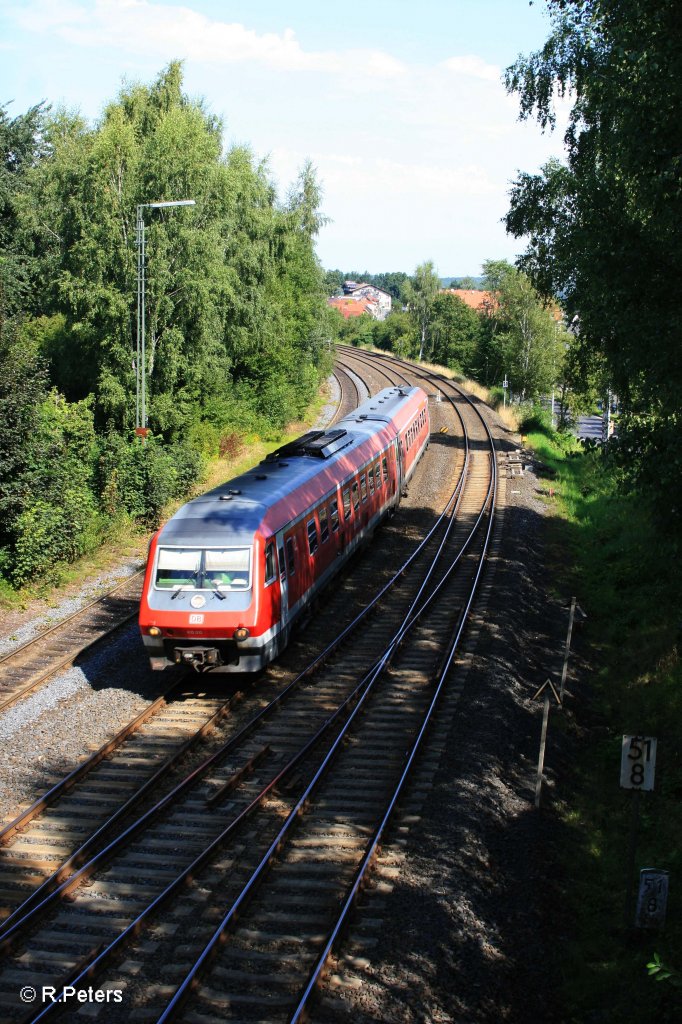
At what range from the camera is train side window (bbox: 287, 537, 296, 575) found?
53.3 feet

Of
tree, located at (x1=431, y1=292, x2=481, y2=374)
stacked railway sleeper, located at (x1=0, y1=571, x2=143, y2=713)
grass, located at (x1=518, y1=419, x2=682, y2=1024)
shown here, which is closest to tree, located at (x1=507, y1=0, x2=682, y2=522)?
grass, located at (x1=518, y1=419, x2=682, y2=1024)

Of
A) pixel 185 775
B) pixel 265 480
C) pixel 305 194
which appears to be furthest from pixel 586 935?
pixel 305 194

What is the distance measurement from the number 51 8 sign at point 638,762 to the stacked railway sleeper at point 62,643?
915cm

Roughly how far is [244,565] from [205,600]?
0.81 metres

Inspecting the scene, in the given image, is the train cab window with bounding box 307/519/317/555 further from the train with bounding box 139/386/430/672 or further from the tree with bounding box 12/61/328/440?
the tree with bounding box 12/61/328/440

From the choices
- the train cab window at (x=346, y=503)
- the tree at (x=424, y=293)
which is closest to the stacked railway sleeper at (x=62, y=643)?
the train cab window at (x=346, y=503)

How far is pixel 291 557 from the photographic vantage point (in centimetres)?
1641

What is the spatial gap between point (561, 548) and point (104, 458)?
12.4 m

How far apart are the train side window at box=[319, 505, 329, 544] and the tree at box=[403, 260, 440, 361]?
69099 mm

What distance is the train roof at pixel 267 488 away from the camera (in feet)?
49.0

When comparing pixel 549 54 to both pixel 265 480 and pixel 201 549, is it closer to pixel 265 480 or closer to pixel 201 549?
pixel 265 480

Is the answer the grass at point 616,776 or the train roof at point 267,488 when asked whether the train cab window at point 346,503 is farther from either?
the grass at point 616,776

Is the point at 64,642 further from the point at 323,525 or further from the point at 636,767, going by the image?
the point at 636,767

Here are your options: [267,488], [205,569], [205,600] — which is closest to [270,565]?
[205,569]
